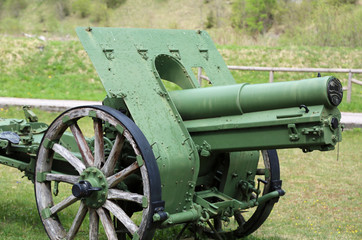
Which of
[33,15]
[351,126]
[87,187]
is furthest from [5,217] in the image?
[33,15]

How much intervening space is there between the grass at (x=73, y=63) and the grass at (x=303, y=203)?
22.3 feet

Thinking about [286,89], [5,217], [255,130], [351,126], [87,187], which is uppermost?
[286,89]

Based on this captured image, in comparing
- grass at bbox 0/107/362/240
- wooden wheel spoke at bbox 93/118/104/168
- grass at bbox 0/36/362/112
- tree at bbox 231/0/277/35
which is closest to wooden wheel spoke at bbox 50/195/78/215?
wooden wheel spoke at bbox 93/118/104/168

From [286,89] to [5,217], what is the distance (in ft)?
12.2

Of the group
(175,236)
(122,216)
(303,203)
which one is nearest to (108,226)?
(122,216)

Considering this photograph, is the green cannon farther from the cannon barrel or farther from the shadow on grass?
the shadow on grass

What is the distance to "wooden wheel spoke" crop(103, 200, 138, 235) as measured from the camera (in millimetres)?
4705

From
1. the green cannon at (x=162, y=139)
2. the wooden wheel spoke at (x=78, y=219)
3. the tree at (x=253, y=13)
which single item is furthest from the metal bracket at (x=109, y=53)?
the tree at (x=253, y=13)

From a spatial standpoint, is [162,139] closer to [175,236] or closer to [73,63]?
[175,236]

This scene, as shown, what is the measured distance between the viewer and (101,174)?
192 inches

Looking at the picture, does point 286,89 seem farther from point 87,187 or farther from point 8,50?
point 8,50

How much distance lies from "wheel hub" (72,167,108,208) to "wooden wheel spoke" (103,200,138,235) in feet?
0.22

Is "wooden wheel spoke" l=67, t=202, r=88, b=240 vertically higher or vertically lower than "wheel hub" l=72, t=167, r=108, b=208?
lower

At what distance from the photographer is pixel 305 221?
700cm
